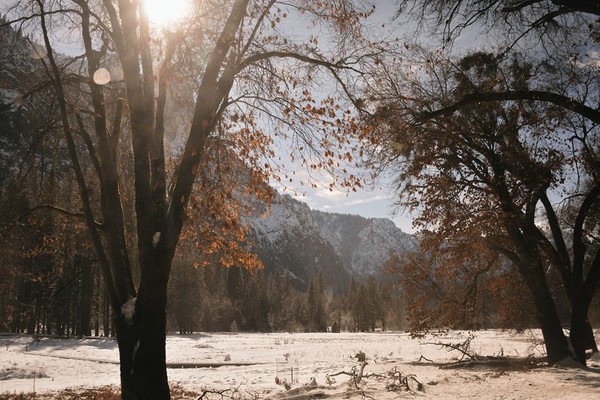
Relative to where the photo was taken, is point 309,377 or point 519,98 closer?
point 519,98

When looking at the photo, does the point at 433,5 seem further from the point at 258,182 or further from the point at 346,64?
the point at 258,182

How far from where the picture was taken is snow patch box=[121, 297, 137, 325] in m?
6.49

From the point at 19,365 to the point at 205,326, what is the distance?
71.3 m

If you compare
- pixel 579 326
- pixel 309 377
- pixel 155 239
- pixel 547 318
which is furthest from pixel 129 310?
pixel 579 326

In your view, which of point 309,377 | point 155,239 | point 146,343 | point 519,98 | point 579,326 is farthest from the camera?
point 309,377

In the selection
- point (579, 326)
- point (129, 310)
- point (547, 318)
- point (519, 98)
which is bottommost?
point (579, 326)

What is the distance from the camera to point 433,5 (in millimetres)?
6711

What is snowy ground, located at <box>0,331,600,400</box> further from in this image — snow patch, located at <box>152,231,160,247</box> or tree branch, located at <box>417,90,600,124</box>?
snow patch, located at <box>152,231,160,247</box>

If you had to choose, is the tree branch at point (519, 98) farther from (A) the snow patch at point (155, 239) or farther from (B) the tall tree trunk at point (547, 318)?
(B) the tall tree trunk at point (547, 318)

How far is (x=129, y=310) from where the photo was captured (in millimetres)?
6590

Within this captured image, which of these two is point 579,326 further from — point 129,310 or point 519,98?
point 129,310

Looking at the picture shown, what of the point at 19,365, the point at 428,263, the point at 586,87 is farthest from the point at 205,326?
the point at 586,87

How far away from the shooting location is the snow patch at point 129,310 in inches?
255

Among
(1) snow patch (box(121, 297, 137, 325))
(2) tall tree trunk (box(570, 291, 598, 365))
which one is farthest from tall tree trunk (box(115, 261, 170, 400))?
→ (2) tall tree trunk (box(570, 291, 598, 365))
